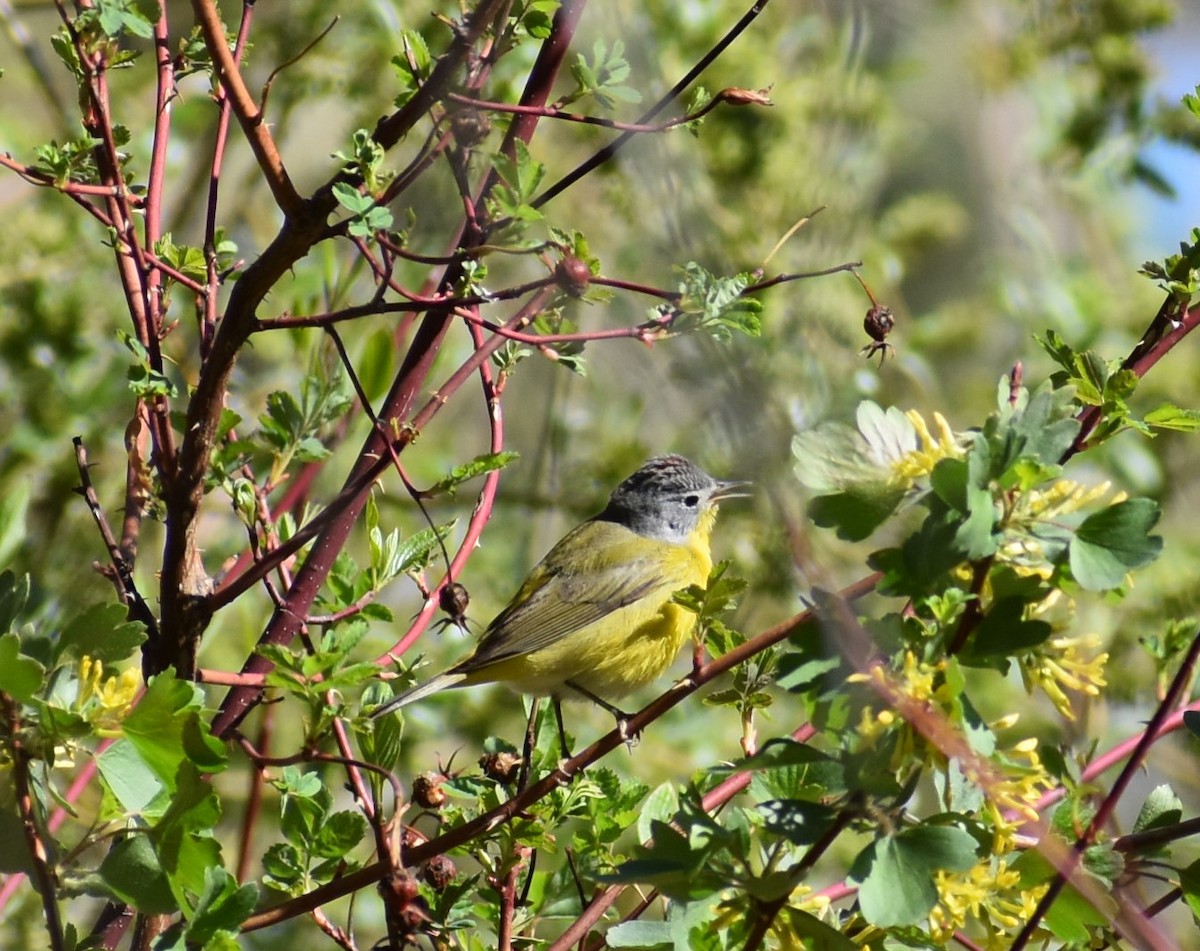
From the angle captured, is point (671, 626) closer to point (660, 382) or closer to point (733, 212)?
point (660, 382)

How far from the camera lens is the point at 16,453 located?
3.91 m

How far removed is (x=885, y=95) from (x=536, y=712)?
3.83 m

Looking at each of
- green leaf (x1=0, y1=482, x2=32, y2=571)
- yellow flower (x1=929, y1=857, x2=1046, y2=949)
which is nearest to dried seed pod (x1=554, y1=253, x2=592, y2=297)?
yellow flower (x1=929, y1=857, x2=1046, y2=949)

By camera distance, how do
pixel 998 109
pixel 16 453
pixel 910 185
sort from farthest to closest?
1. pixel 998 109
2. pixel 910 185
3. pixel 16 453

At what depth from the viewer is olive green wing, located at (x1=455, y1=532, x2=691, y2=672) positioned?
12.0 ft

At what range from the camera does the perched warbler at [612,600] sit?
3.52m

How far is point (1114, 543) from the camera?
1384mm

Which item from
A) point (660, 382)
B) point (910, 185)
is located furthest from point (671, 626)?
point (910, 185)

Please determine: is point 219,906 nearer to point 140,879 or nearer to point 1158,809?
point 140,879

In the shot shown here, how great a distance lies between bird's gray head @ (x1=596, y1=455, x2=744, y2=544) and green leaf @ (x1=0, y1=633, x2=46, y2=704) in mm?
2687

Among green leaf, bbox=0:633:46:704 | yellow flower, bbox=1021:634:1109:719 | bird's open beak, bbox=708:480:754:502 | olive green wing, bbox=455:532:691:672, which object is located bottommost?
yellow flower, bbox=1021:634:1109:719

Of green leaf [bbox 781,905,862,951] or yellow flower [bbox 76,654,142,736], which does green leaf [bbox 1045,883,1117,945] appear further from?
yellow flower [bbox 76,654,142,736]

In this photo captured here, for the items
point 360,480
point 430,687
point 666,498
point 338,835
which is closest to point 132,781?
point 338,835

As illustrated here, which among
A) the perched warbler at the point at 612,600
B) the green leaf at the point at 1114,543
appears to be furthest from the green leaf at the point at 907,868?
the perched warbler at the point at 612,600
